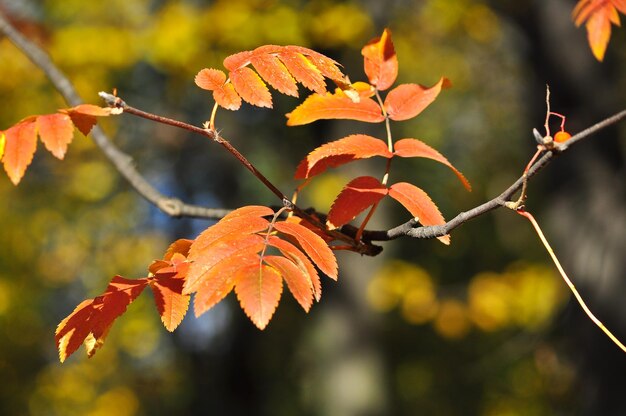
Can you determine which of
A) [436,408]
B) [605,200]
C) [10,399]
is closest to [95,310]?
[605,200]

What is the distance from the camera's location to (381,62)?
1368 mm

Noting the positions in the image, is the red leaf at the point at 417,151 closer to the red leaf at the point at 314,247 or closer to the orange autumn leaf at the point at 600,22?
the red leaf at the point at 314,247

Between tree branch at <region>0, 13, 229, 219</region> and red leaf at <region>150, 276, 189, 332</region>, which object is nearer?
red leaf at <region>150, 276, 189, 332</region>

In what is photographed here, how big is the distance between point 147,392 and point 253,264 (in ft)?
39.6

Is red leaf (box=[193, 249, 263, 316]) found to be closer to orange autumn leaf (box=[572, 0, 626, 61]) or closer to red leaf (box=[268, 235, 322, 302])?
red leaf (box=[268, 235, 322, 302])

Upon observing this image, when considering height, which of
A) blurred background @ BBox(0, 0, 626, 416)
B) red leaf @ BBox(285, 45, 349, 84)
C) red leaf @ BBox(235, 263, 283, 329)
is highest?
red leaf @ BBox(285, 45, 349, 84)

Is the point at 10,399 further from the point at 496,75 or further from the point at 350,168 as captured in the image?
the point at 496,75

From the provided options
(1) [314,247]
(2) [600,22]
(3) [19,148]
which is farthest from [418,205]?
(2) [600,22]

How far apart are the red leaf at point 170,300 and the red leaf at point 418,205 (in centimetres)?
35

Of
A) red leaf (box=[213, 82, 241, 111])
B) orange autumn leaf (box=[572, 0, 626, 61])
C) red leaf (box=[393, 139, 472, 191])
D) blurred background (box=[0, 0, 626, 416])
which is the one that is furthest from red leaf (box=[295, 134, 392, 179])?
blurred background (box=[0, 0, 626, 416])

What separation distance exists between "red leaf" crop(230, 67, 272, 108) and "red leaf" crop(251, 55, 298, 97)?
0.06ft

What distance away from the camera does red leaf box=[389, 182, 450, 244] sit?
115cm

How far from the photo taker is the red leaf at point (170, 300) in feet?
3.50

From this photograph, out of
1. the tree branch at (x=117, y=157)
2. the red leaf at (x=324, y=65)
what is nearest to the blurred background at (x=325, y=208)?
the tree branch at (x=117, y=157)
